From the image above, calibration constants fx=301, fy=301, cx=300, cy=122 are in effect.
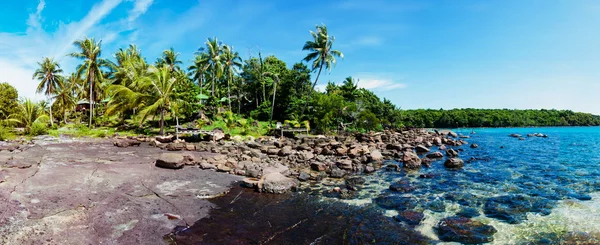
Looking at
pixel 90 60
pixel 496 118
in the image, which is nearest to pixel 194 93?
pixel 90 60

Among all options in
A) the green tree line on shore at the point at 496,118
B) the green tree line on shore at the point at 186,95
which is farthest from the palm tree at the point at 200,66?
the green tree line on shore at the point at 496,118

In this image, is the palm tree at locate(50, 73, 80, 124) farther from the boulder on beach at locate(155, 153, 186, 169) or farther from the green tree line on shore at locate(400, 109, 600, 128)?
the green tree line on shore at locate(400, 109, 600, 128)

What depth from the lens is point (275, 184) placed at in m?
12.0

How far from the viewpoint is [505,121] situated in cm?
10481

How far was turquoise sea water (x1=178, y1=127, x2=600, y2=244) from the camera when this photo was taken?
786 centimetres

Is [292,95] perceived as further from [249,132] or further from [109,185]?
[109,185]

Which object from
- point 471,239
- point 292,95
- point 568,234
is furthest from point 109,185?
point 292,95

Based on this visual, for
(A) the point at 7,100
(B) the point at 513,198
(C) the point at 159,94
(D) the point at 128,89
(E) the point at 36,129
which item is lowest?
(B) the point at 513,198

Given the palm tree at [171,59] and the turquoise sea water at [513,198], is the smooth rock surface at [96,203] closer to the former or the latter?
the turquoise sea water at [513,198]

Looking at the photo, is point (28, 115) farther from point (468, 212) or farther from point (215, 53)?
point (468, 212)

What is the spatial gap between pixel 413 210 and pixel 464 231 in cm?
199

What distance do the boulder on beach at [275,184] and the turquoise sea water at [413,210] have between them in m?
0.54

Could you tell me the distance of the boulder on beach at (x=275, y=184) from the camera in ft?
38.7

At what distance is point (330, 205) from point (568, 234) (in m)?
6.63
